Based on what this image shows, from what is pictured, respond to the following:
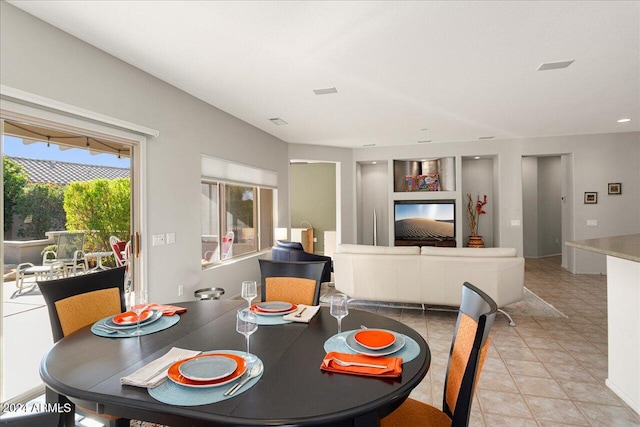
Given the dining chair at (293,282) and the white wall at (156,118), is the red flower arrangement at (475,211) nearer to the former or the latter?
the white wall at (156,118)

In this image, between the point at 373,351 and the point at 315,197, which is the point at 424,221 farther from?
the point at 373,351

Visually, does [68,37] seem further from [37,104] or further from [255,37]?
[255,37]

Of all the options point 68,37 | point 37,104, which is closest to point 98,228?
point 37,104

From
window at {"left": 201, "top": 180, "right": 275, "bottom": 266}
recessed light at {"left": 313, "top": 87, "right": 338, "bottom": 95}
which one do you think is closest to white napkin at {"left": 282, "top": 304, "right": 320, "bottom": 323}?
recessed light at {"left": 313, "top": 87, "right": 338, "bottom": 95}

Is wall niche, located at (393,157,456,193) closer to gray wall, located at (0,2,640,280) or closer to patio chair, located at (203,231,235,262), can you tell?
gray wall, located at (0,2,640,280)

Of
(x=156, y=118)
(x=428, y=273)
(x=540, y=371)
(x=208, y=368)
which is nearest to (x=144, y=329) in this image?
(x=208, y=368)

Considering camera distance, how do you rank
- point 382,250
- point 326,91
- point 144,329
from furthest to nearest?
point 382,250
point 326,91
point 144,329

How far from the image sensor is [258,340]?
1534 mm

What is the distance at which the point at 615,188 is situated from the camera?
655cm

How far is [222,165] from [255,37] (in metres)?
2.42

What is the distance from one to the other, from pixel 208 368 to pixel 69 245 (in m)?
2.29

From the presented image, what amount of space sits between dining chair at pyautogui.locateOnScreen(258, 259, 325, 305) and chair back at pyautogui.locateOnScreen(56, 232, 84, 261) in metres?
1.68

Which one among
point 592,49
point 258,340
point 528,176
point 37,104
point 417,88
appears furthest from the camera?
point 528,176

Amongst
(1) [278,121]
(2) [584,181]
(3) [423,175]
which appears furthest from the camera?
(3) [423,175]
